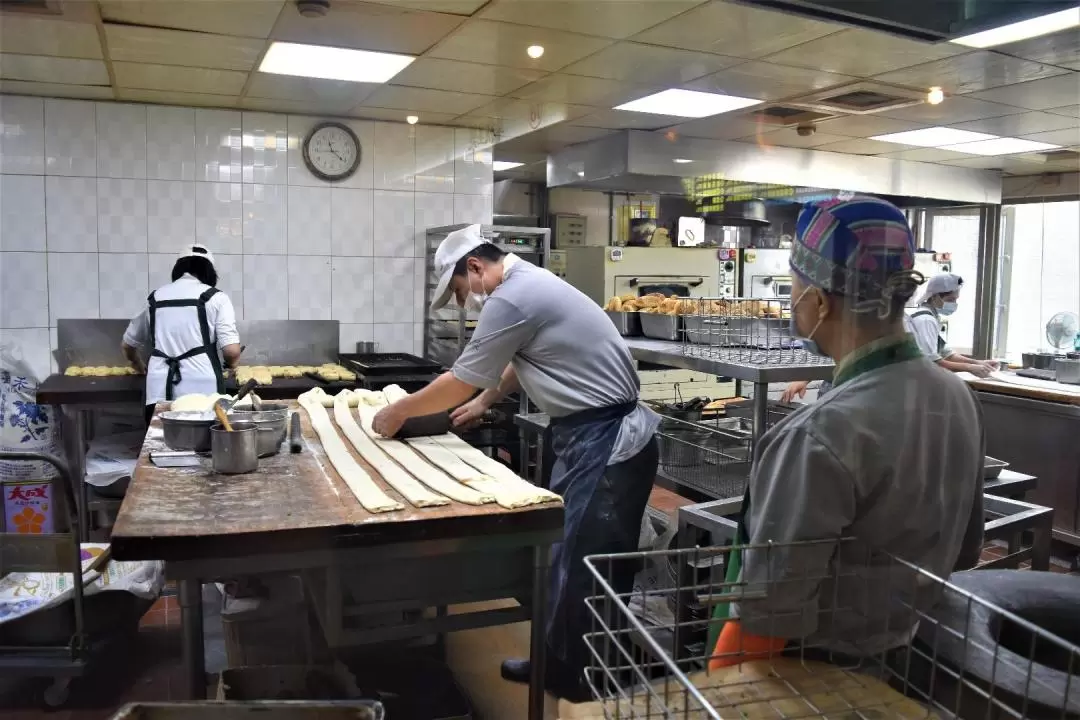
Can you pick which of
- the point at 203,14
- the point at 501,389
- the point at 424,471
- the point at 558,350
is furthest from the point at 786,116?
the point at 424,471

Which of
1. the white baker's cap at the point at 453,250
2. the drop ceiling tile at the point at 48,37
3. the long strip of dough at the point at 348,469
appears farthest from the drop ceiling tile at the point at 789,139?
the drop ceiling tile at the point at 48,37

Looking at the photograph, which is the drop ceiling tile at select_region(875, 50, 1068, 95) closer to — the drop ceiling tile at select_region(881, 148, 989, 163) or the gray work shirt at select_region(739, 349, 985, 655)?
the drop ceiling tile at select_region(881, 148, 989, 163)

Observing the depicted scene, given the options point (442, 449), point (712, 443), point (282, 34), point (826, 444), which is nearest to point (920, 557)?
point (826, 444)

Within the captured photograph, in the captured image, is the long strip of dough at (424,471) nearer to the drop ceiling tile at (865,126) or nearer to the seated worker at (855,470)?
the seated worker at (855,470)

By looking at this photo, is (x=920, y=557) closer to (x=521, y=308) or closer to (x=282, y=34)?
(x=521, y=308)

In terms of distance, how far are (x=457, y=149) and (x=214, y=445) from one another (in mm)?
3523

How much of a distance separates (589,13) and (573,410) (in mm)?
1485

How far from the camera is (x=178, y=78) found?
12.9ft

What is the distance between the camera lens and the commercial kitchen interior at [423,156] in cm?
288

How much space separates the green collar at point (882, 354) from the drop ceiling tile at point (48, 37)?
2.92m

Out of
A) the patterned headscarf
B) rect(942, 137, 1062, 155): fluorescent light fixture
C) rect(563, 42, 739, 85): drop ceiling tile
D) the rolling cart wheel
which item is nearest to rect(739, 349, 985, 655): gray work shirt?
the patterned headscarf

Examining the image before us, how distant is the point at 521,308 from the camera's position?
2434 millimetres

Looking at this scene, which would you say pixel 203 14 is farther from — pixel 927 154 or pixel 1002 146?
pixel 1002 146

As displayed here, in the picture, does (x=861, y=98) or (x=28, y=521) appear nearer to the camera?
(x=28, y=521)
